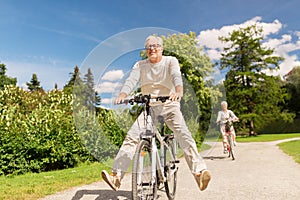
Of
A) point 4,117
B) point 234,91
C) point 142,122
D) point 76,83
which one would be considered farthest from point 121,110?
point 234,91

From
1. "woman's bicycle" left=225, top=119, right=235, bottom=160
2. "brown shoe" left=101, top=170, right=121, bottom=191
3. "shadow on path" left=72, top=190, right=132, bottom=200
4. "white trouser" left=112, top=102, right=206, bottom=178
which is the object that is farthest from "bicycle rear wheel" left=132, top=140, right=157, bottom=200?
"woman's bicycle" left=225, top=119, right=235, bottom=160

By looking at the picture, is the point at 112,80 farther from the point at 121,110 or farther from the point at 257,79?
the point at 257,79

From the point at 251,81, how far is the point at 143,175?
31.8 meters

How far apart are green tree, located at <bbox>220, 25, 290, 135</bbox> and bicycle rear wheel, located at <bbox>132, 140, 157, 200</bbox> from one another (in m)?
29.5

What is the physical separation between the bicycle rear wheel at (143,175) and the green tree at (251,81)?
29522 mm

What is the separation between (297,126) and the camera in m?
43.0

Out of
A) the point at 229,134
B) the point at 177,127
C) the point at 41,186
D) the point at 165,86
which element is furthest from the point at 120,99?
the point at 229,134

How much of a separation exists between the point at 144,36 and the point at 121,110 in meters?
1.21

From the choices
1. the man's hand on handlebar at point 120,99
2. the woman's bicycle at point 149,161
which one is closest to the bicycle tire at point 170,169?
the woman's bicycle at point 149,161

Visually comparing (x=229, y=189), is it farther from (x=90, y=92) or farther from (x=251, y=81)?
(x=251, y=81)

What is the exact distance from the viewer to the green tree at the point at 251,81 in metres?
32.9

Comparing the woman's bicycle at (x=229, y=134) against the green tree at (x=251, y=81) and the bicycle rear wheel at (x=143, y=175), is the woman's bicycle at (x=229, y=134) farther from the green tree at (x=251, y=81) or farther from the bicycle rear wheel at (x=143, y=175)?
the green tree at (x=251, y=81)

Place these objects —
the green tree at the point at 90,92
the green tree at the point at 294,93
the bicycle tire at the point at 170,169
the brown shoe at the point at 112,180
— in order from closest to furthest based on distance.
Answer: the brown shoe at the point at 112,180, the bicycle tire at the point at 170,169, the green tree at the point at 90,92, the green tree at the point at 294,93

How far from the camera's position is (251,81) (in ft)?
110
